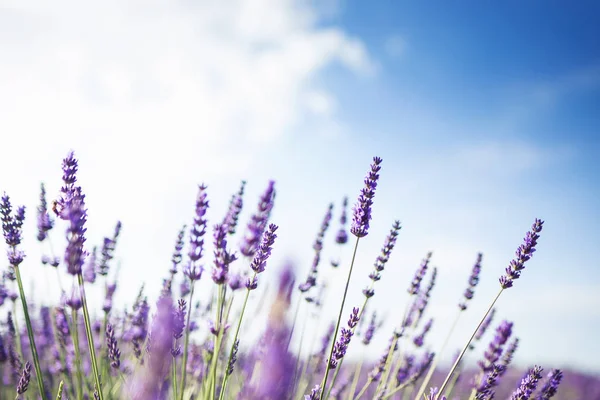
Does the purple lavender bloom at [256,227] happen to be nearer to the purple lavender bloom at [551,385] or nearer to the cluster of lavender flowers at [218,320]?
the cluster of lavender flowers at [218,320]

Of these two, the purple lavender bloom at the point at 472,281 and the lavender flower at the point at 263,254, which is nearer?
the lavender flower at the point at 263,254

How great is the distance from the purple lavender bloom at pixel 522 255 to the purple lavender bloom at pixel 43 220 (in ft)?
10.0

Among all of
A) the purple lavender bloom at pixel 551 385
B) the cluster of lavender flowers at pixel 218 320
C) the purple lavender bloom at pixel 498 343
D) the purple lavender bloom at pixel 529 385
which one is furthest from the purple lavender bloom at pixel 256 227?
the purple lavender bloom at pixel 551 385

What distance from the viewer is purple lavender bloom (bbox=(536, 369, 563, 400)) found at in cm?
270

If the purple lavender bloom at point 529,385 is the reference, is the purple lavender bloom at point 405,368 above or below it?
below

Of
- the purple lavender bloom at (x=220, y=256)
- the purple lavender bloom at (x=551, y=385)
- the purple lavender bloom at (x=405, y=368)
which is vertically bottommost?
the purple lavender bloom at (x=405, y=368)

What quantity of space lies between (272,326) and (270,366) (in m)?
0.59

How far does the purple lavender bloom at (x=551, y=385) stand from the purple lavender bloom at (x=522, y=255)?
0.99 m

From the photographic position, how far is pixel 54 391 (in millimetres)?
3443

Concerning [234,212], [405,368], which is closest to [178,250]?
[234,212]

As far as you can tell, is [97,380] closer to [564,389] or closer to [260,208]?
[260,208]

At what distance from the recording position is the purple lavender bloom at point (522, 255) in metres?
2.37

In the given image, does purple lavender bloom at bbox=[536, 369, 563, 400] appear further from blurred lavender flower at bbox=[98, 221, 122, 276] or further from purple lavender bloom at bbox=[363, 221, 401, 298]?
blurred lavender flower at bbox=[98, 221, 122, 276]

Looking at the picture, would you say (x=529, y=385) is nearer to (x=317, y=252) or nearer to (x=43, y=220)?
(x=317, y=252)
